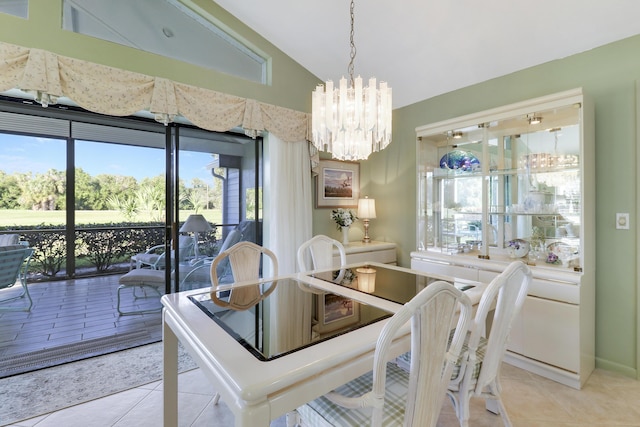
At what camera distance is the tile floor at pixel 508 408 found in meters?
1.71

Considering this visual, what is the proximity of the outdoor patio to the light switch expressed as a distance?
398 centimetres

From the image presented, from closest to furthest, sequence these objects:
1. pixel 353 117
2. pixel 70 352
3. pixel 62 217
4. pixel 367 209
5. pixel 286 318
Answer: pixel 286 318
pixel 353 117
pixel 70 352
pixel 367 209
pixel 62 217

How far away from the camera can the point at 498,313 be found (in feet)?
4.16

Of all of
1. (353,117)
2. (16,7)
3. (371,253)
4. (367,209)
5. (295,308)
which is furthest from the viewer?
(367,209)

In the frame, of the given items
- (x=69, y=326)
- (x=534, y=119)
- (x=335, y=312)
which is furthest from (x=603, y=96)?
(x=69, y=326)

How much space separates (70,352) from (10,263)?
1.06 m

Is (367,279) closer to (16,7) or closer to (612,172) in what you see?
(612,172)

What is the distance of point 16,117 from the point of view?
333cm

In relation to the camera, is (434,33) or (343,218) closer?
(434,33)

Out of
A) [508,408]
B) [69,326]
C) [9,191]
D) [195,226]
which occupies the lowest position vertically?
[508,408]

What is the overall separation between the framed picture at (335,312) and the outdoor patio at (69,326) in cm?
214

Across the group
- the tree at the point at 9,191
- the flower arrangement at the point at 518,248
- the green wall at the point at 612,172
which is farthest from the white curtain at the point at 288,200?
the tree at the point at 9,191

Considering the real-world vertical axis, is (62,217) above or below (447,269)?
above

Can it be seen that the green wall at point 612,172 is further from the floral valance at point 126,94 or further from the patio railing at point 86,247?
the patio railing at point 86,247
